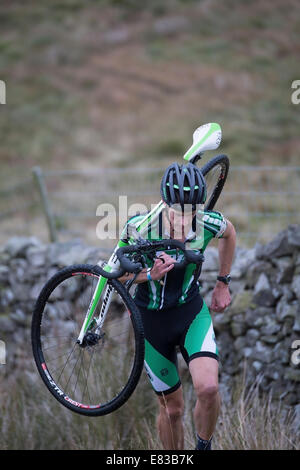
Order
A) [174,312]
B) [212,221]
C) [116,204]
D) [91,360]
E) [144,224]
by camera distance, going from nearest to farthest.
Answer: [144,224]
[212,221]
[174,312]
[91,360]
[116,204]

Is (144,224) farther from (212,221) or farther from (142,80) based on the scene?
(142,80)

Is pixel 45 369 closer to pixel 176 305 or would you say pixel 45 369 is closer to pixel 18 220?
pixel 176 305

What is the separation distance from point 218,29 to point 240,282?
58.2 feet

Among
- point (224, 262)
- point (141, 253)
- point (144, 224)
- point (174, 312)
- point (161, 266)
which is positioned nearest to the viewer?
point (161, 266)

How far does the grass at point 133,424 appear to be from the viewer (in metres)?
4.44

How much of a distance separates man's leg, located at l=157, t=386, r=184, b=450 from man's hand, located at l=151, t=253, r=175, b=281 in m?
0.96

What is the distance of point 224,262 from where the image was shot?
13.4 feet

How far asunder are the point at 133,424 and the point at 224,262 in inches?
69.9

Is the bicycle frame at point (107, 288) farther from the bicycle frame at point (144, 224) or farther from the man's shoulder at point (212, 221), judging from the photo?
the man's shoulder at point (212, 221)

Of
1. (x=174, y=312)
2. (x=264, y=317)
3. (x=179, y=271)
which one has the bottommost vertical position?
(x=264, y=317)

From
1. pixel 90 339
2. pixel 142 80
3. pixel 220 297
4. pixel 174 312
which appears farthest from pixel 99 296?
pixel 142 80

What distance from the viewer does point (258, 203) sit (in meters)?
10.4

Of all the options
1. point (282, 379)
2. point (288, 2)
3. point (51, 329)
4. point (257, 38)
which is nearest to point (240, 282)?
point (282, 379)

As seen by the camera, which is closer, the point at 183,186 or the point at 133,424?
the point at 183,186
